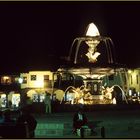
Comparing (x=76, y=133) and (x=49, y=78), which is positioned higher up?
(x=49, y=78)

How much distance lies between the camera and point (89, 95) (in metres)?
32.2

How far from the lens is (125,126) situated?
68.4 ft

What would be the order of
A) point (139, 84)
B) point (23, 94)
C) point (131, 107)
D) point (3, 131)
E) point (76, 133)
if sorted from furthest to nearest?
point (139, 84) < point (23, 94) < point (131, 107) < point (76, 133) < point (3, 131)

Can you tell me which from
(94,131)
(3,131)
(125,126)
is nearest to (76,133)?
(94,131)

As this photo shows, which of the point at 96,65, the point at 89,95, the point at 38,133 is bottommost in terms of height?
the point at 38,133

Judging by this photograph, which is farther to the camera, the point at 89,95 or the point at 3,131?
the point at 89,95

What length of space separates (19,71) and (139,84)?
21113mm

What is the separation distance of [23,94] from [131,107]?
43.4 metres

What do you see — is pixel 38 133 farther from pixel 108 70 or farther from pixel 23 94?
pixel 23 94

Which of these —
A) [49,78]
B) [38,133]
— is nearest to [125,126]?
[38,133]

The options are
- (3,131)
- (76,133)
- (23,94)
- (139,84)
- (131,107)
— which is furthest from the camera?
(139,84)

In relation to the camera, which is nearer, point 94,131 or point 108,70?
point 94,131

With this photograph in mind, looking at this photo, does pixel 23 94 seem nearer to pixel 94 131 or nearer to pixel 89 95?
pixel 89 95

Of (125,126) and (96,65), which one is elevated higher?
(96,65)
